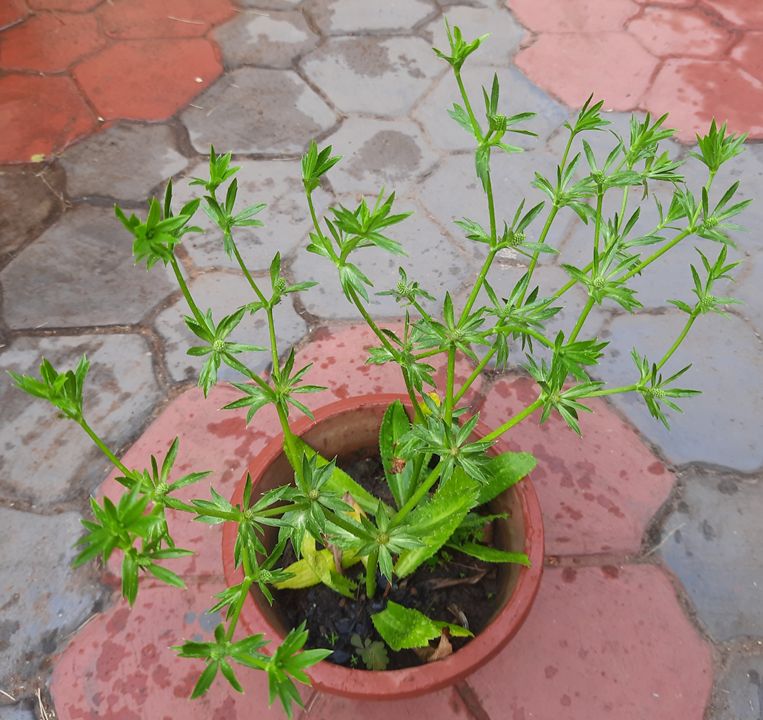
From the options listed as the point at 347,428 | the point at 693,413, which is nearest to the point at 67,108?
the point at 347,428

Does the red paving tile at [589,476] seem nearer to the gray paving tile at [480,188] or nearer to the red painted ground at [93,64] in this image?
the gray paving tile at [480,188]

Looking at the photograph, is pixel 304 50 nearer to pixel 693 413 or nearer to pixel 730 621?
pixel 693 413

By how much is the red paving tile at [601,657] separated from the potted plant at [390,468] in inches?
7.1

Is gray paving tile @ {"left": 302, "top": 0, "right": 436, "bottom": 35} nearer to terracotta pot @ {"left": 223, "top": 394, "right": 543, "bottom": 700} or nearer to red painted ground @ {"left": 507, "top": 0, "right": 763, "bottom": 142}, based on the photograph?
red painted ground @ {"left": 507, "top": 0, "right": 763, "bottom": 142}

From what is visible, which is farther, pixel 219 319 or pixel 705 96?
pixel 705 96

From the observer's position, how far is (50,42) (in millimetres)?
2848

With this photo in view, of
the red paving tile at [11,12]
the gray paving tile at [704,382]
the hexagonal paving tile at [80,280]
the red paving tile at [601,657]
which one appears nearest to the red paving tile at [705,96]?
the gray paving tile at [704,382]

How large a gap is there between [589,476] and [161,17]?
272 cm

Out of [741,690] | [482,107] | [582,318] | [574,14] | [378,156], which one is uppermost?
[582,318]

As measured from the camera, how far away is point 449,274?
6.93 ft

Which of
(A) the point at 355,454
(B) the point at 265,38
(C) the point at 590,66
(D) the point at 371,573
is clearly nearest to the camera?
(D) the point at 371,573

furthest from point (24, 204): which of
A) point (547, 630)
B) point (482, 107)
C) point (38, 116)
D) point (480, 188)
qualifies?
point (547, 630)

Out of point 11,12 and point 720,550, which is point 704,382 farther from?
point 11,12

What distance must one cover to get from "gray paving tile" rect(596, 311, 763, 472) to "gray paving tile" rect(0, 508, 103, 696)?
144 centimetres
